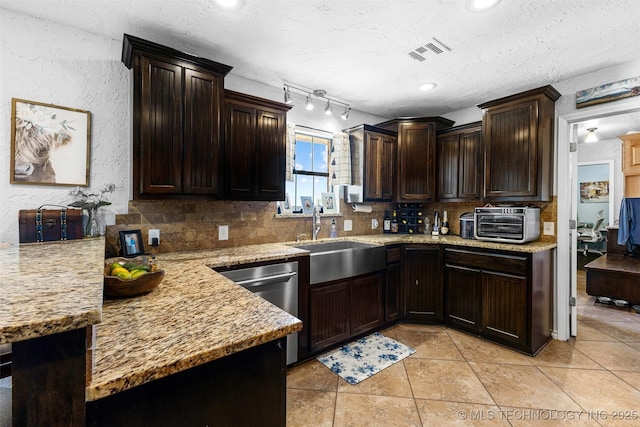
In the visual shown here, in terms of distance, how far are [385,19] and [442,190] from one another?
7.27ft

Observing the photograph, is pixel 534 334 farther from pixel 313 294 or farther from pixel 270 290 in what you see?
pixel 270 290

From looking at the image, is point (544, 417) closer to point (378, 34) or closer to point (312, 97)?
point (378, 34)

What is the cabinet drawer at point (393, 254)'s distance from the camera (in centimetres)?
313

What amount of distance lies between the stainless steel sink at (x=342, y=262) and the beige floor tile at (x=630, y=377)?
6.56 ft

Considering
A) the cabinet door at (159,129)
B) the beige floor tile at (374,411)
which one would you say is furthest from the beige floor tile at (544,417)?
the cabinet door at (159,129)

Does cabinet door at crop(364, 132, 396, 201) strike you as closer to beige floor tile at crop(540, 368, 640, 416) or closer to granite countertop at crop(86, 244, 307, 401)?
beige floor tile at crop(540, 368, 640, 416)

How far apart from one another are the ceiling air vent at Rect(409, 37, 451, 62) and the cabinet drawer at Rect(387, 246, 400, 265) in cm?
185

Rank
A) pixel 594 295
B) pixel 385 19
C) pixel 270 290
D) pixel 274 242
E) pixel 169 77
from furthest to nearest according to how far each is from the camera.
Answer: pixel 594 295
pixel 274 242
pixel 270 290
pixel 169 77
pixel 385 19

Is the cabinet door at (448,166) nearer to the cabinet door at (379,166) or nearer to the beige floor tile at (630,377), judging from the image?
the cabinet door at (379,166)

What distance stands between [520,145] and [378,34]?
183cm

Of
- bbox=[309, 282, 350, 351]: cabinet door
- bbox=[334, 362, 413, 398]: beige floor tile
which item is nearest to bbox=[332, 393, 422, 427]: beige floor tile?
bbox=[334, 362, 413, 398]: beige floor tile

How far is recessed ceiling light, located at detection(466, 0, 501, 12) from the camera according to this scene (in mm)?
1754

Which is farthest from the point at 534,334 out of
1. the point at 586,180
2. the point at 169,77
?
the point at 586,180

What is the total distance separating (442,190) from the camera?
3.58 metres
